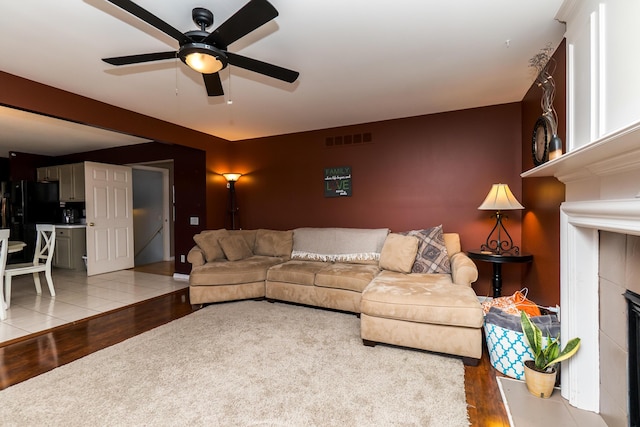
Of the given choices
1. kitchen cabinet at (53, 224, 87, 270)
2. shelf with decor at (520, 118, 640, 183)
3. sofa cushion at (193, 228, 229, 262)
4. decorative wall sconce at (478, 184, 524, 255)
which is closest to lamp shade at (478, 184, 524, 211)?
decorative wall sconce at (478, 184, 524, 255)

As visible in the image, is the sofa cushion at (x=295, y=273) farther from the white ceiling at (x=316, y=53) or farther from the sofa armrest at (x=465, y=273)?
the white ceiling at (x=316, y=53)

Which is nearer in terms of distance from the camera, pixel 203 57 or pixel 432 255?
pixel 203 57

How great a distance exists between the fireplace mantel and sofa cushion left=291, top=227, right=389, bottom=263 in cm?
225

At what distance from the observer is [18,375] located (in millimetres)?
2092

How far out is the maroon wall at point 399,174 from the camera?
353 centimetres

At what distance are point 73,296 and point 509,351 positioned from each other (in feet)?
16.5

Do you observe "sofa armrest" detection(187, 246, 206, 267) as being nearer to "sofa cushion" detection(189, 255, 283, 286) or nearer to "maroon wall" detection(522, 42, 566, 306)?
"sofa cushion" detection(189, 255, 283, 286)

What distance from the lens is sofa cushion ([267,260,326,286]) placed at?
3.40 m

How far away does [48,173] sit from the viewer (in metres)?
6.04

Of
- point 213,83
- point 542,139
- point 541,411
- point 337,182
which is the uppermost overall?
point 213,83

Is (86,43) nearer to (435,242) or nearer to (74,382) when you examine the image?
(74,382)

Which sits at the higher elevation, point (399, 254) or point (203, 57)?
point (203, 57)

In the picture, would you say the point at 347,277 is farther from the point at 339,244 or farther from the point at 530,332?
the point at 530,332

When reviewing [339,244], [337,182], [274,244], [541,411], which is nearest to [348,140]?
[337,182]
